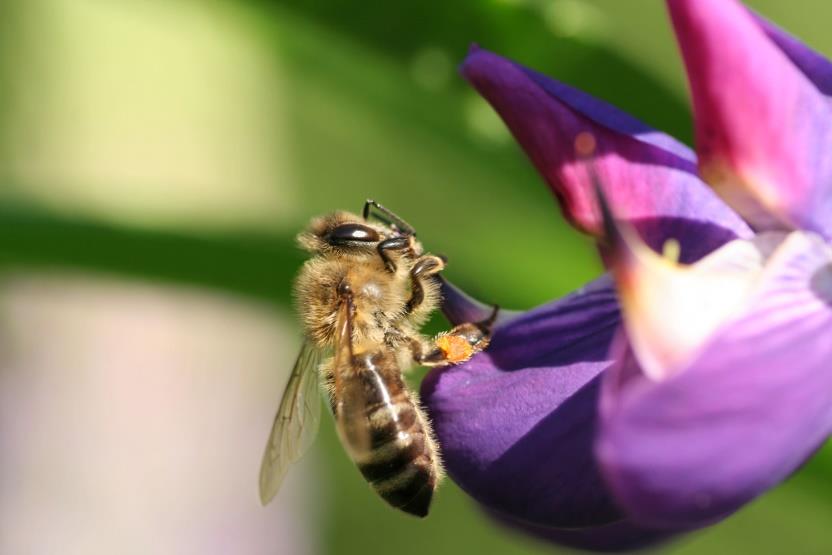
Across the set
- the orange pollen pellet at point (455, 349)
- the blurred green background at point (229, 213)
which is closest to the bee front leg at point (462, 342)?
the orange pollen pellet at point (455, 349)

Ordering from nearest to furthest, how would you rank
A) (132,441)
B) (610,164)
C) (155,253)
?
1. (610,164)
2. (155,253)
3. (132,441)

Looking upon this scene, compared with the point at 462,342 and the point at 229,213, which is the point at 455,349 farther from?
the point at 229,213

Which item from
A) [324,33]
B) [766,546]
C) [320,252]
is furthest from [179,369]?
[320,252]

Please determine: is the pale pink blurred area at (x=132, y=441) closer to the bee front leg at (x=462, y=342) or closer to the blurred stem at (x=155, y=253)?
the blurred stem at (x=155, y=253)

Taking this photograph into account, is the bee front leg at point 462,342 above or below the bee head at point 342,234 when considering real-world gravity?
below

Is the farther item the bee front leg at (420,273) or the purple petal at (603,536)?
the bee front leg at (420,273)

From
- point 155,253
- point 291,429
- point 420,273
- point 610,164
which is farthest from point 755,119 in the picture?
point 155,253

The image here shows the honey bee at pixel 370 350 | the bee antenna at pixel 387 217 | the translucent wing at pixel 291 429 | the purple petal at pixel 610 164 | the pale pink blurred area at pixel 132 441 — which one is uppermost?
the purple petal at pixel 610 164
